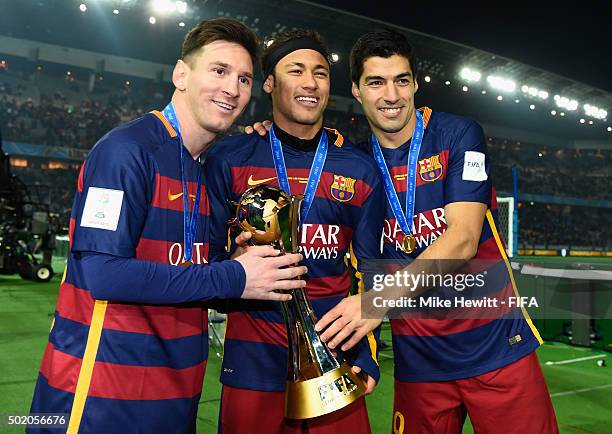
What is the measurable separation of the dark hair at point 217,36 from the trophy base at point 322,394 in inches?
47.2

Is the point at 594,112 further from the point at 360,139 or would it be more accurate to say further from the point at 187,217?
the point at 187,217

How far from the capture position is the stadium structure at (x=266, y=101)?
848 inches

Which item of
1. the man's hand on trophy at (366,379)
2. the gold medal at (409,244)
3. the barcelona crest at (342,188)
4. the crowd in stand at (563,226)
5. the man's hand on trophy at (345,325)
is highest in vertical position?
the crowd in stand at (563,226)

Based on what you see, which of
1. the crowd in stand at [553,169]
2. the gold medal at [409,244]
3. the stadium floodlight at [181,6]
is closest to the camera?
the gold medal at [409,244]

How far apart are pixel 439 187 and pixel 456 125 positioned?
0.31 metres

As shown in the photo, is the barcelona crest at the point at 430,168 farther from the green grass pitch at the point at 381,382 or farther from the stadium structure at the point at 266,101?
the stadium structure at the point at 266,101

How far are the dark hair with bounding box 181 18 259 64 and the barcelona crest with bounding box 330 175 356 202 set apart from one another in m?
0.66

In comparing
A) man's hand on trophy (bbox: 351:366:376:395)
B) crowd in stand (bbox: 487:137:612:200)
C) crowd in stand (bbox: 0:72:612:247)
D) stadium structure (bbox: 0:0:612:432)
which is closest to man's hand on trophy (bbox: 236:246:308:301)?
man's hand on trophy (bbox: 351:366:376:395)

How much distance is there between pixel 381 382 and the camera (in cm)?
539

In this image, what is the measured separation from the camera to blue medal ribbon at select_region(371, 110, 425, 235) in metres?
2.38

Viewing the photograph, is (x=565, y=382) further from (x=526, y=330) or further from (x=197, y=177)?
(x=197, y=177)

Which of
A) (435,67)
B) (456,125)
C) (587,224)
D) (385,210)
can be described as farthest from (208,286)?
(587,224)

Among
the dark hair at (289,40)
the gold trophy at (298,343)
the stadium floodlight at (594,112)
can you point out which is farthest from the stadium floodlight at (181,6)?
the stadium floodlight at (594,112)

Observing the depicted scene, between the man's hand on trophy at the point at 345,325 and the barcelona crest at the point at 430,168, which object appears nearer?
the man's hand on trophy at the point at 345,325
